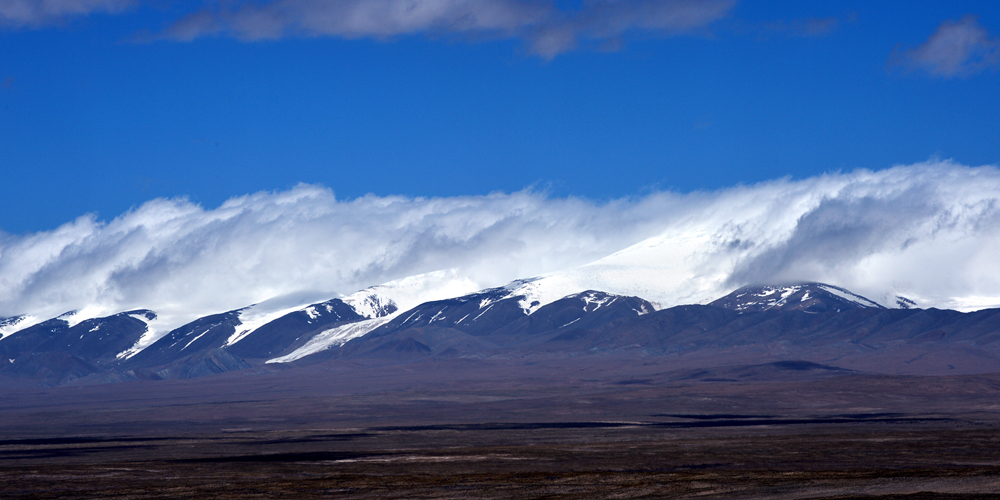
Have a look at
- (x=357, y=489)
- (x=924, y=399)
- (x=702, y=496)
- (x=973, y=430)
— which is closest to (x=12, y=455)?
(x=357, y=489)

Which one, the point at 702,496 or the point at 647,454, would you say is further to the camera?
the point at 647,454

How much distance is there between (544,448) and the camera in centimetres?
7488

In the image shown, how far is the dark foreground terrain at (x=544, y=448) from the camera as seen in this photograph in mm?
50125

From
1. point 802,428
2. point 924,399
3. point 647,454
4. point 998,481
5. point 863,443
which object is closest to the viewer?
point 998,481

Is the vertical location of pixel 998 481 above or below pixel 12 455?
below

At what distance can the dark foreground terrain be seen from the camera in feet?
164

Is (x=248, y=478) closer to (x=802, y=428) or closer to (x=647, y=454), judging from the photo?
(x=647, y=454)

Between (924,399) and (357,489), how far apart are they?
11871 cm

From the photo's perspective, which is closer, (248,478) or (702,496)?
(702,496)

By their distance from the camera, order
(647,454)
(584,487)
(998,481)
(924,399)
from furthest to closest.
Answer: (924,399), (647,454), (584,487), (998,481)

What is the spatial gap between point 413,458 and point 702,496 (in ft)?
91.2

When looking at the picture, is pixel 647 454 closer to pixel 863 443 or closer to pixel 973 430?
pixel 863 443

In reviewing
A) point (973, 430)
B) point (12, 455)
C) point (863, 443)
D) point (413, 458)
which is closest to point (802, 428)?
point (973, 430)

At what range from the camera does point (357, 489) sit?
51625 mm
